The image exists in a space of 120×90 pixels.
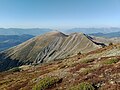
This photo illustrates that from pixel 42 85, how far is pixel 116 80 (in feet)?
32.1

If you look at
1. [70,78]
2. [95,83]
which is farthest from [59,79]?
[95,83]

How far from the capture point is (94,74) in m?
27.9

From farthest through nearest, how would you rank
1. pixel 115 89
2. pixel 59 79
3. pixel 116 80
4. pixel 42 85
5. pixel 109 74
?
pixel 59 79
pixel 42 85
pixel 109 74
pixel 116 80
pixel 115 89

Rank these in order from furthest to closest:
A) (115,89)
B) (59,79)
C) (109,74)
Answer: (59,79) → (109,74) → (115,89)

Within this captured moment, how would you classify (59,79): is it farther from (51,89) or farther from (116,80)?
(116,80)

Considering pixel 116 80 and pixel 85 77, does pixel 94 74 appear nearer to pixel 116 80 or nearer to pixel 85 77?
pixel 85 77

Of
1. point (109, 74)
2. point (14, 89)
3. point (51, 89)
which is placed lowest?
point (14, 89)

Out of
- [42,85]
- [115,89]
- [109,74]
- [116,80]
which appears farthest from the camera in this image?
[42,85]

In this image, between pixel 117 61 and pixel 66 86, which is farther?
pixel 117 61

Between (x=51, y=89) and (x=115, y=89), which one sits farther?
(x=51, y=89)

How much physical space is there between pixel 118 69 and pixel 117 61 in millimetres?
5066

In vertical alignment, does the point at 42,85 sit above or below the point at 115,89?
below

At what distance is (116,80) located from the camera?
928 inches

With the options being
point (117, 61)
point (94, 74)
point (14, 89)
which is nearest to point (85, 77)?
point (94, 74)
